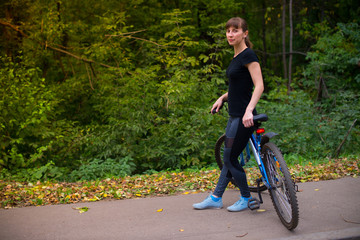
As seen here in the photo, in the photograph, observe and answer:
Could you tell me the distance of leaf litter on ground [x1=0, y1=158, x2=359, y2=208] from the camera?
5117mm

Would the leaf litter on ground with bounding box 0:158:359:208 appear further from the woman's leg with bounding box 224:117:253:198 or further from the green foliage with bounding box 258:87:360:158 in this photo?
the green foliage with bounding box 258:87:360:158

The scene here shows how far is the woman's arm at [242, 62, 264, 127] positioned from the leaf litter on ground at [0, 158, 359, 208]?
6.11 feet

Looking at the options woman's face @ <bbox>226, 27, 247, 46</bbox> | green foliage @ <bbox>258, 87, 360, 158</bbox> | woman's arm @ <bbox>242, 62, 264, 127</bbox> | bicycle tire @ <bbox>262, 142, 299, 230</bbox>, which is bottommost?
green foliage @ <bbox>258, 87, 360, 158</bbox>

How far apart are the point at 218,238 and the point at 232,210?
770mm

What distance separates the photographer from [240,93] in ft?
13.7

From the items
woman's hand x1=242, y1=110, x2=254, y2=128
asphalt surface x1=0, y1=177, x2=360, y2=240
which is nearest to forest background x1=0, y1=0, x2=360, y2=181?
asphalt surface x1=0, y1=177, x2=360, y2=240

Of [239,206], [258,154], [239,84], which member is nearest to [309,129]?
[258,154]

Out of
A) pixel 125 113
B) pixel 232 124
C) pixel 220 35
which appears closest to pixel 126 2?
pixel 220 35

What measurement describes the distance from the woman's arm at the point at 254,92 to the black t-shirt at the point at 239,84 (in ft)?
0.40

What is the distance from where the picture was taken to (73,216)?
4.39 meters

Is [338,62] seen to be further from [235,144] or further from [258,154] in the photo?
[235,144]

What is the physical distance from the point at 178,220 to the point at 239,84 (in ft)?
5.51

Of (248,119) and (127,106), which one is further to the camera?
(127,106)

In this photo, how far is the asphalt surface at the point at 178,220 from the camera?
3.77 metres
